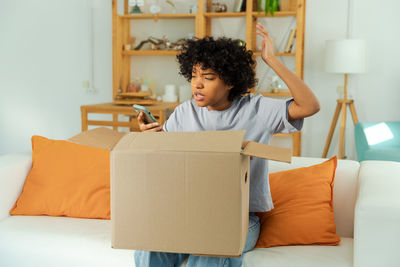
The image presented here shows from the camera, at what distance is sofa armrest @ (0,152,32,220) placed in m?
2.03

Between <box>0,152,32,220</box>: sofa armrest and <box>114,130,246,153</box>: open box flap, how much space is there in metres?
0.88

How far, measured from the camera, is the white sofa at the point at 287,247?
145cm

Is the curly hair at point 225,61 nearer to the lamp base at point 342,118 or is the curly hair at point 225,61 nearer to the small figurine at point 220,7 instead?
the lamp base at point 342,118

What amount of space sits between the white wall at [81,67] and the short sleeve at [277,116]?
123 inches

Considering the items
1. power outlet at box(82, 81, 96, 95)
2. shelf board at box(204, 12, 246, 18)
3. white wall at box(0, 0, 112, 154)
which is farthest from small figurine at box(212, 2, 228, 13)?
power outlet at box(82, 81, 96, 95)

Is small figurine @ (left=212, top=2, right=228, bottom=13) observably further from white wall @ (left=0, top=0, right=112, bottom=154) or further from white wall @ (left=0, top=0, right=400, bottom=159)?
white wall @ (left=0, top=0, right=112, bottom=154)

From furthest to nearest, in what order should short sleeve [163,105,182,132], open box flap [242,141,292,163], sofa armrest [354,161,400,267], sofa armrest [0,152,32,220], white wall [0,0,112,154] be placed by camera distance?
white wall [0,0,112,154]
sofa armrest [0,152,32,220]
short sleeve [163,105,182,132]
sofa armrest [354,161,400,267]
open box flap [242,141,292,163]

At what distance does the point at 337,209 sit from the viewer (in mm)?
1901

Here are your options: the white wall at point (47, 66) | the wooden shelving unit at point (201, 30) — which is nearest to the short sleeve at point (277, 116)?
the wooden shelving unit at point (201, 30)

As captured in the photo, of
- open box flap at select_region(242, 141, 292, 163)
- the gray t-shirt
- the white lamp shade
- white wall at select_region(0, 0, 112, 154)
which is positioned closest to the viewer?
open box flap at select_region(242, 141, 292, 163)

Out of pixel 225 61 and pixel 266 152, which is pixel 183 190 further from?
pixel 225 61

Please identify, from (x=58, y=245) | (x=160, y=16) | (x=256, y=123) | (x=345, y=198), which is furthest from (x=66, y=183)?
(x=160, y=16)

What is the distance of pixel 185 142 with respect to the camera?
1329 mm

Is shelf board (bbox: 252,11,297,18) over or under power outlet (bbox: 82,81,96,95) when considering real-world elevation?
over
